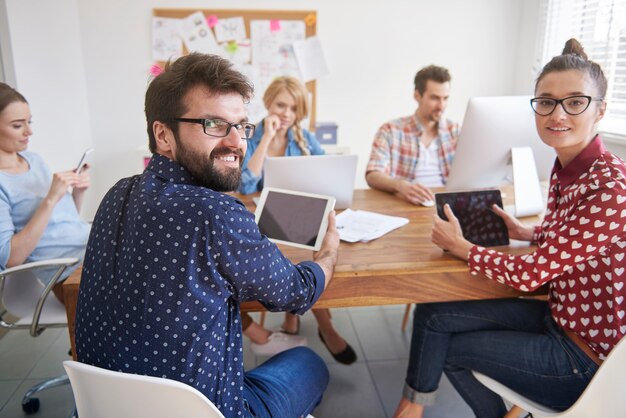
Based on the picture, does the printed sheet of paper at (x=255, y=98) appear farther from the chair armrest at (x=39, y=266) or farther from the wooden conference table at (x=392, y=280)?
the wooden conference table at (x=392, y=280)

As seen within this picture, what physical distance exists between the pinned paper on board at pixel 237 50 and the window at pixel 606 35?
2.17 meters

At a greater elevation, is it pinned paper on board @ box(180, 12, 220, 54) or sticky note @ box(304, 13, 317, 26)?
sticky note @ box(304, 13, 317, 26)

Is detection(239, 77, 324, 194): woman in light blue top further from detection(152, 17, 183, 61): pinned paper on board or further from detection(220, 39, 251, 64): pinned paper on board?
detection(152, 17, 183, 61): pinned paper on board

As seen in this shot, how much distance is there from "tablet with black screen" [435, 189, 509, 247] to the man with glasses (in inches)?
21.3

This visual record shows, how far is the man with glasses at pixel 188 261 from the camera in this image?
2.90 ft

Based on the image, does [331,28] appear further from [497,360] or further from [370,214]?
[497,360]

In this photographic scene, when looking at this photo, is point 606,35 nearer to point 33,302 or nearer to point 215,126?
point 215,126

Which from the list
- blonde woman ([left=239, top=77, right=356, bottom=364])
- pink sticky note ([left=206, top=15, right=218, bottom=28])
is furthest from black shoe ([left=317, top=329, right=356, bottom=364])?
pink sticky note ([left=206, top=15, right=218, bottom=28])

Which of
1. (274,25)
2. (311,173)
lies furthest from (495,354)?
(274,25)

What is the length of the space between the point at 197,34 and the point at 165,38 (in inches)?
9.2

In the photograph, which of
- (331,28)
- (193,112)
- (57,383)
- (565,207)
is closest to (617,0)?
(331,28)

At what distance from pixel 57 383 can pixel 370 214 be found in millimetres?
1387

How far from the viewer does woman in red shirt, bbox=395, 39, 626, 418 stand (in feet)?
3.64

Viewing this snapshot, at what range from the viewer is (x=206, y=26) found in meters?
3.44
